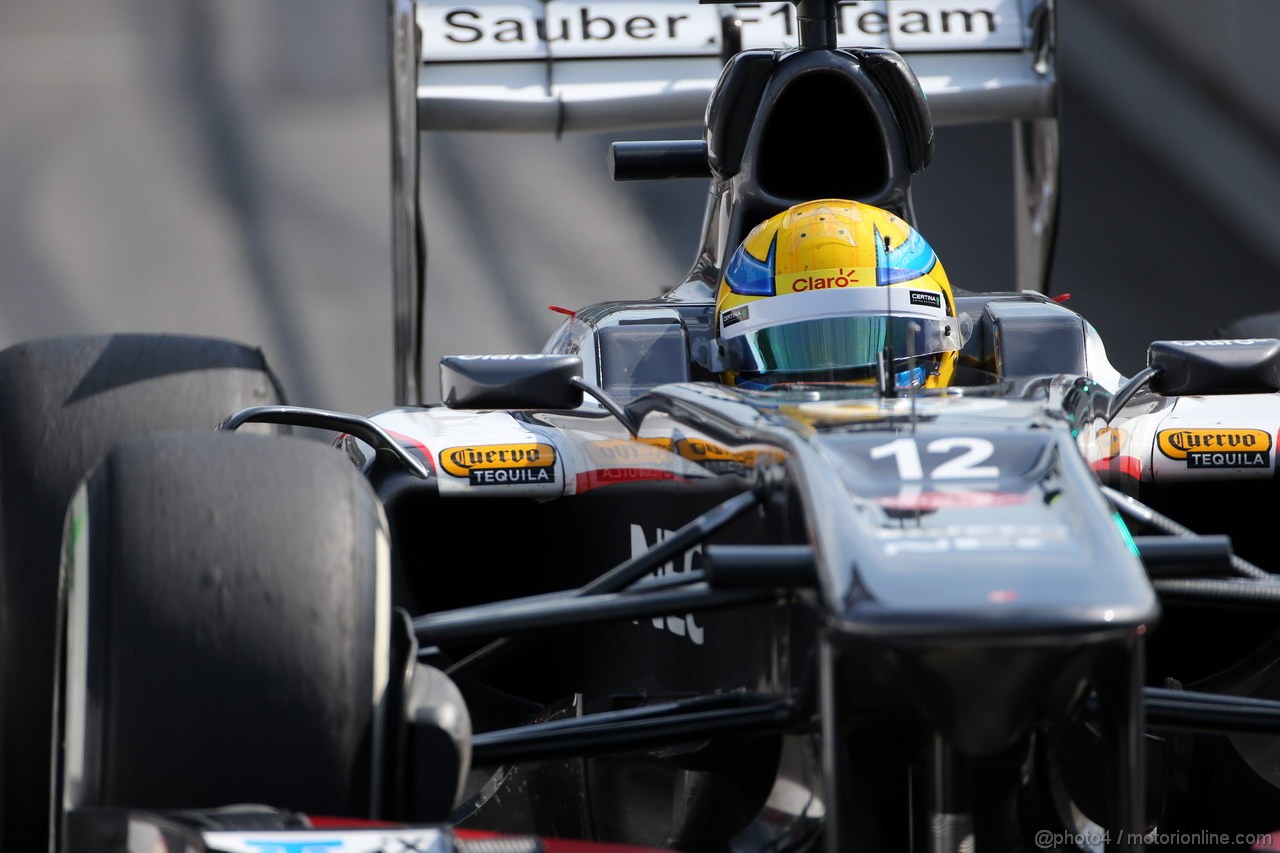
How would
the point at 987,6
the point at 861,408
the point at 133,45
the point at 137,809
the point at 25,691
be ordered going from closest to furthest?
the point at 137,809 < the point at 861,408 < the point at 25,691 < the point at 987,6 < the point at 133,45

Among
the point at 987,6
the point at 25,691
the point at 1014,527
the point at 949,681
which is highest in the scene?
the point at 987,6

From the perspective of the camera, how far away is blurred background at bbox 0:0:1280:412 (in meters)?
8.70

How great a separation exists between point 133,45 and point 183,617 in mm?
8558

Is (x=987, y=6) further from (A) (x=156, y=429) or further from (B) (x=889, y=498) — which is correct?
(B) (x=889, y=498)

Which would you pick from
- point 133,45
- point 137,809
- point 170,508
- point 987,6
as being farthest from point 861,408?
point 133,45

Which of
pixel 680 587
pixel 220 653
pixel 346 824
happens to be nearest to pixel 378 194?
pixel 680 587

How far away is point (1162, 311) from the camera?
29.5ft

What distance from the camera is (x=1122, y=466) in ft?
8.71

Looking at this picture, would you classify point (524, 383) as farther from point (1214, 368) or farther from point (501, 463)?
point (1214, 368)

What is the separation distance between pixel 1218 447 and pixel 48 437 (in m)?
1.80

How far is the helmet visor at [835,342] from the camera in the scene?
274 cm

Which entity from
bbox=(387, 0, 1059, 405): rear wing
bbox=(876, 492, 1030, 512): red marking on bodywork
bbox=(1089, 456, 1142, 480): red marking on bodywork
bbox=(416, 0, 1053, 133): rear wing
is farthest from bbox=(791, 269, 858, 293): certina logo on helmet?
bbox=(416, 0, 1053, 133): rear wing

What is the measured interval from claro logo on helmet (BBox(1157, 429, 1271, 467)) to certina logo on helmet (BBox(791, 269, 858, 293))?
56 cm

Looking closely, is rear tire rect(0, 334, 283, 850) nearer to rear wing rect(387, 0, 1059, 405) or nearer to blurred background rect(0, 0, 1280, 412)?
rear wing rect(387, 0, 1059, 405)
